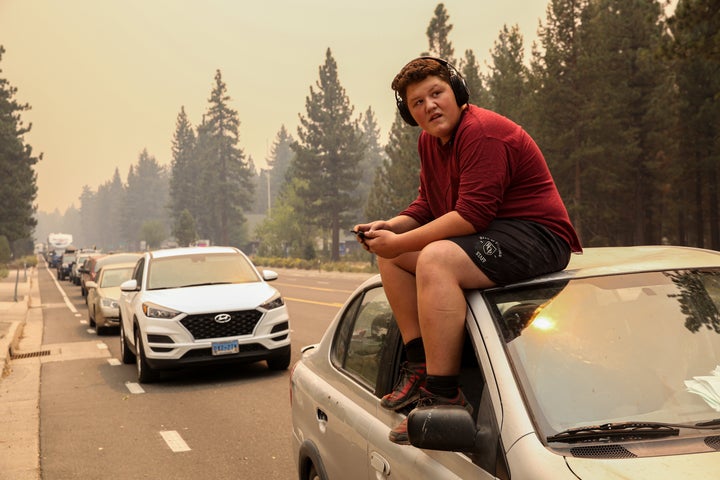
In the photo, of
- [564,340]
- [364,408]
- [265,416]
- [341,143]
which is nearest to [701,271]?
[564,340]

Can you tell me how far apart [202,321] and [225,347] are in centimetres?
45

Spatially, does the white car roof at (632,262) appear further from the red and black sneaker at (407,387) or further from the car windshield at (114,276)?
the car windshield at (114,276)

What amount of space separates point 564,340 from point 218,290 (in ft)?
30.0

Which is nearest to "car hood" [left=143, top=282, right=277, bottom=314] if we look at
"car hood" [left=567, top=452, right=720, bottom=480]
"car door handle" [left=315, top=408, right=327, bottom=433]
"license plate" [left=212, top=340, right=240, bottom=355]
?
"license plate" [left=212, top=340, right=240, bottom=355]

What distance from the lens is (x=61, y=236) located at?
111 metres

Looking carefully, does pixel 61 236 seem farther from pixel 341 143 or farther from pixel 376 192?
pixel 376 192

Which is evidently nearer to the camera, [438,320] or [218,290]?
[438,320]

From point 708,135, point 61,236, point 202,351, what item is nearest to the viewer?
point 202,351

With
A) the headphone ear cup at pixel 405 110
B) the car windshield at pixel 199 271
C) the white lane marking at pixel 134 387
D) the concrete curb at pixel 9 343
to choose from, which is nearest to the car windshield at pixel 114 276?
the concrete curb at pixel 9 343

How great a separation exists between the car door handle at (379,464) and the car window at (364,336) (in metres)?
0.39

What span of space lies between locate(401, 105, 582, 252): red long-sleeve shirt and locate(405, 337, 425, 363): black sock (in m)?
0.52

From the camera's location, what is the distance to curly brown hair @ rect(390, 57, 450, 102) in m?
3.64

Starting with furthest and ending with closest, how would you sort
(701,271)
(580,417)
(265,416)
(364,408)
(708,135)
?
(708,135) → (265,416) → (364,408) → (701,271) → (580,417)

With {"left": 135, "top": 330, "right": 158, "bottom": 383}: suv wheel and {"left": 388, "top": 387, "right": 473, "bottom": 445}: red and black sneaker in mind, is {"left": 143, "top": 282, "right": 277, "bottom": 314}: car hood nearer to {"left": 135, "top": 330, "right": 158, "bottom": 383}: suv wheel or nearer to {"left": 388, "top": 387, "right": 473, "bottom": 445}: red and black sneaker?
{"left": 135, "top": 330, "right": 158, "bottom": 383}: suv wheel
